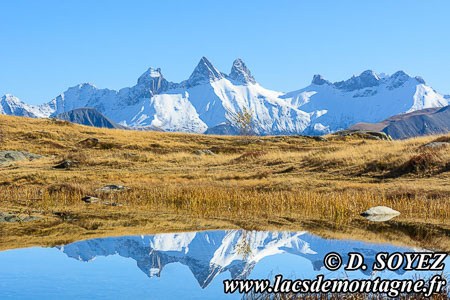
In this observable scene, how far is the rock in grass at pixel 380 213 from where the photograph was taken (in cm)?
2205

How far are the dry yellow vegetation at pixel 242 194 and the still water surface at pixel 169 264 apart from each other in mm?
1764

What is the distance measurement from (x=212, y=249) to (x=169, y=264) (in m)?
2.27

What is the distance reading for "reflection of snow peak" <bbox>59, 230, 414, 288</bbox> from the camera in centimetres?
1298

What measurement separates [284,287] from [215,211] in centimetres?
1582

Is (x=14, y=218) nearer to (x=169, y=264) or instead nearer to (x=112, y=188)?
(x=112, y=188)

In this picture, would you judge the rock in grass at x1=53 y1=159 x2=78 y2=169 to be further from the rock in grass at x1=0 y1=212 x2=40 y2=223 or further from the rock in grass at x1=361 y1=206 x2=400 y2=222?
the rock in grass at x1=361 y1=206 x2=400 y2=222

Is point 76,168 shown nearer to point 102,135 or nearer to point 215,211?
point 215,211

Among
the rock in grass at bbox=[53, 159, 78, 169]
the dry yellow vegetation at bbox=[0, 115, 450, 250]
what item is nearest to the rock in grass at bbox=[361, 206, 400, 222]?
the dry yellow vegetation at bbox=[0, 115, 450, 250]

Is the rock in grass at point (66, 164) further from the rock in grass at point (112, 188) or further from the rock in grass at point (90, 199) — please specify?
the rock in grass at point (90, 199)

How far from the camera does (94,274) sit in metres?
12.2

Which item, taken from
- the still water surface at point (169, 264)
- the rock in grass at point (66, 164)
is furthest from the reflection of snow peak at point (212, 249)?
the rock in grass at point (66, 164)

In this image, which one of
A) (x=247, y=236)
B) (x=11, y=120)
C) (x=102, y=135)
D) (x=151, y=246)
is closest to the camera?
(x=151, y=246)

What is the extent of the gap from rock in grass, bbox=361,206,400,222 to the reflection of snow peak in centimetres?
577

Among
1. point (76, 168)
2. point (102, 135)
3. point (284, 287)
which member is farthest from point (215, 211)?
point (102, 135)
